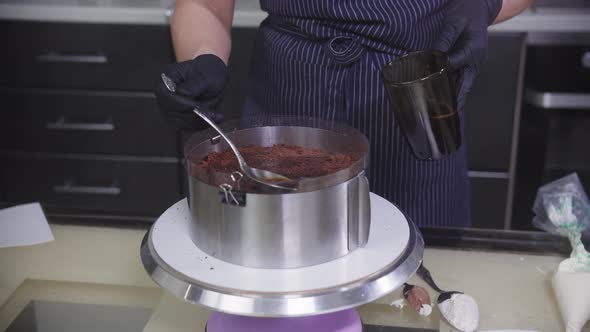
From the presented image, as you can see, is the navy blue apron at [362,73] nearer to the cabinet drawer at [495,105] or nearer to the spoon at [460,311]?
the spoon at [460,311]

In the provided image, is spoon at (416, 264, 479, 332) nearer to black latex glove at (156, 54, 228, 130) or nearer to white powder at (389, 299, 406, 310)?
white powder at (389, 299, 406, 310)

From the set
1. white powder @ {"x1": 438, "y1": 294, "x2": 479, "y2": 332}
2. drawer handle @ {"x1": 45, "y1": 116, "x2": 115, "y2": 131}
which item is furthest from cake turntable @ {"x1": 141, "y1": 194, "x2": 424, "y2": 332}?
drawer handle @ {"x1": 45, "y1": 116, "x2": 115, "y2": 131}

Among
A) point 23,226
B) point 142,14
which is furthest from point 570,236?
point 142,14

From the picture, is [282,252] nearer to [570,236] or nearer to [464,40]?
[570,236]

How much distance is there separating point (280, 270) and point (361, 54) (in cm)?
60

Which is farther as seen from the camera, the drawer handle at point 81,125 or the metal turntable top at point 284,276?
the drawer handle at point 81,125

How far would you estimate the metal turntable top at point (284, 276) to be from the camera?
0.73 metres

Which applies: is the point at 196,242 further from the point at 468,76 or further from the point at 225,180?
the point at 468,76

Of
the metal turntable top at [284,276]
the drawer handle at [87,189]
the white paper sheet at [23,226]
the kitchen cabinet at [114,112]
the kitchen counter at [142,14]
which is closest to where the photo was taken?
the metal turntable top at [284,276]

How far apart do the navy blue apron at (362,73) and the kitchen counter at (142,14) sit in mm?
836

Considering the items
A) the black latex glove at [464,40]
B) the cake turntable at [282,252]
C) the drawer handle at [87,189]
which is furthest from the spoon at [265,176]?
the drawer handle at [87,189]

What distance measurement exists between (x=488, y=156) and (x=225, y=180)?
66.1 inches

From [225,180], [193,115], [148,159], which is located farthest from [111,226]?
[148,159]

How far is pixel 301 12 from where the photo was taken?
1.29 m
